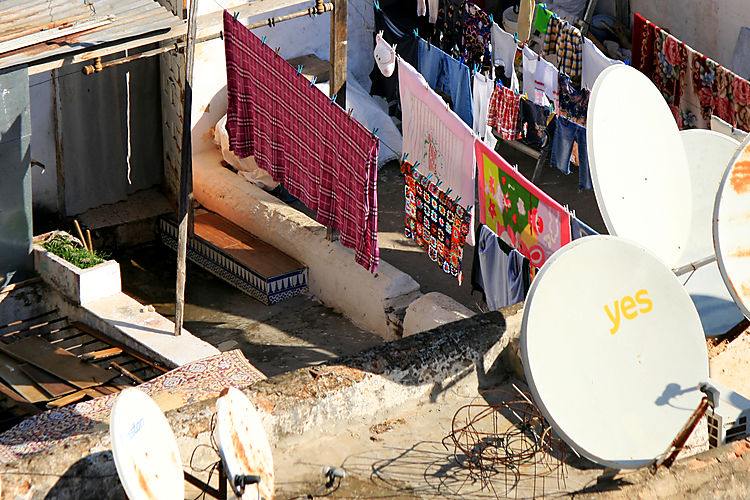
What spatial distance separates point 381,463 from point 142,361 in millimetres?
4664

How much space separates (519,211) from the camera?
30.2ft

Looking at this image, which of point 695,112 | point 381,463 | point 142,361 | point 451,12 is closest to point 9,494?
point 381,463

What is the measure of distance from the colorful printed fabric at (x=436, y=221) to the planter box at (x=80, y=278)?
9.41 ft

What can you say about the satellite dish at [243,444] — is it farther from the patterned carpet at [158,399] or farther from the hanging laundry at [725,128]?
the hanging laundry at [725,128]

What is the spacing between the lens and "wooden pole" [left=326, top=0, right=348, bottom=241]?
10.0 metres

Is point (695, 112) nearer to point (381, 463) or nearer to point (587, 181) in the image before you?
point (587, 181)

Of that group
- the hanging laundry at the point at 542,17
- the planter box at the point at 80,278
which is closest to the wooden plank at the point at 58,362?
the planter box at the point at 80,278

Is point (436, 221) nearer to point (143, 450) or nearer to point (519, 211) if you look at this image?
point (519, 211)

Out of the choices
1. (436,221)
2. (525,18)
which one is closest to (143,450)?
(436,221)

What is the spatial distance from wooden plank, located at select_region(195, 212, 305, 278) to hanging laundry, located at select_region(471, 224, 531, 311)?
7.20 feet

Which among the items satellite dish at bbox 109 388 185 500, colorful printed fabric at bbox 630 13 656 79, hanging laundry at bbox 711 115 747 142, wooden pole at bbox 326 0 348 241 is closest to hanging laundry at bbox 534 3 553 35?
colorful printed fabric at bbox 630 13 656 79

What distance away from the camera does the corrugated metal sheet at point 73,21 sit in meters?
9.51

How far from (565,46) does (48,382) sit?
6.80 m

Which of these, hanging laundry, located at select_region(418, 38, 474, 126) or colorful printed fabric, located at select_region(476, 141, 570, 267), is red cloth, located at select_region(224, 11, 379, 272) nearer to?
colorful printed fabric, located at select_region(476, 141, 570, 267)
